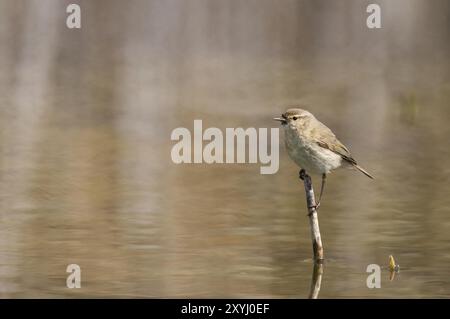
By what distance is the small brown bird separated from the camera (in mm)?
9266

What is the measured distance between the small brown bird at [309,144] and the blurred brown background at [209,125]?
0.79m

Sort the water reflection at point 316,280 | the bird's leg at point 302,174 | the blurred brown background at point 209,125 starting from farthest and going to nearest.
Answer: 1. the blurred brown background at point 209,125
2. the bird's leg at point 302,174
3. the water reflection at point 316,280

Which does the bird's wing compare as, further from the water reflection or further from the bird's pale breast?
the water reflection

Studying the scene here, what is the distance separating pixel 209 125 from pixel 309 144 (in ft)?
22.6

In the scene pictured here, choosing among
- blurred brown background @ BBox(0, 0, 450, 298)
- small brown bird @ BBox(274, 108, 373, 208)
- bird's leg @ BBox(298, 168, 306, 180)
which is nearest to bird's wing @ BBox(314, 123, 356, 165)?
small brown bird @ BBox(274, 108, 373, 208)

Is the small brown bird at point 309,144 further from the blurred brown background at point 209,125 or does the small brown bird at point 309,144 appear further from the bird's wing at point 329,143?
the blurred brown background at point 209,125

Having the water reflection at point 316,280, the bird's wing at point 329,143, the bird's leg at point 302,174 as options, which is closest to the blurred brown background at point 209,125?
the water reflection at point 316,280

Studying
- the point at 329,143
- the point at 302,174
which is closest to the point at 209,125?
the point at 329,143

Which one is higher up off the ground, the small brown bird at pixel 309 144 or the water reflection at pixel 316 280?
the small brown bird at pixel 309 144

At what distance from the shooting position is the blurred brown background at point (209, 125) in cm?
926

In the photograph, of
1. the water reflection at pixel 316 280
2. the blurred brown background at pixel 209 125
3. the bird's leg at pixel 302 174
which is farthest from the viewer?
the blurred brown background at pixel 209 125

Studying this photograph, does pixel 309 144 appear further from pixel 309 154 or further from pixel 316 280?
pixel 316 280
